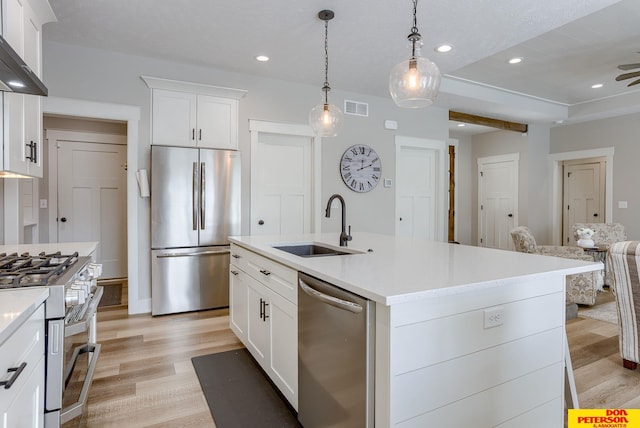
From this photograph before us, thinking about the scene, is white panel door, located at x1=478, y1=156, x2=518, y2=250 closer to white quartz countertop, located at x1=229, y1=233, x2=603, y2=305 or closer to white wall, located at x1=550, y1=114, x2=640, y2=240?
white wall, located at x1=550, y1=114, x2=640, y2=240

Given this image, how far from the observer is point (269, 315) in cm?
210

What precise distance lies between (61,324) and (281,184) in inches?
132

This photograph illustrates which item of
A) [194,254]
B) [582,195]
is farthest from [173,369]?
[582,195]

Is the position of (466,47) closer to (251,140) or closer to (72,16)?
(251,140)

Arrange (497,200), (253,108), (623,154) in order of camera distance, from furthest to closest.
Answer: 1. (497,200)
2. (623,154)
3. (253,108)

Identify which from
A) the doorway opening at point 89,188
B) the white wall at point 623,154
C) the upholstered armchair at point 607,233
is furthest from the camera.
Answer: the white wall at point 623,154

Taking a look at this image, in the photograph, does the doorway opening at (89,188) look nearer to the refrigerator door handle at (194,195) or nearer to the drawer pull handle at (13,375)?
the refrigerator door handle at (194,195)

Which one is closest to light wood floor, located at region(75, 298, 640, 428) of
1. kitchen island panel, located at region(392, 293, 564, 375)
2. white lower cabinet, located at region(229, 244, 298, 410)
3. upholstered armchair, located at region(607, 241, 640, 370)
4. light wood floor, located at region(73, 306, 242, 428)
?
light wood floor, located at region(73, 306, 242, 428)

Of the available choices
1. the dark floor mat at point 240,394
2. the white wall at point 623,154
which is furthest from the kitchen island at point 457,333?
the white wall at point 623,154

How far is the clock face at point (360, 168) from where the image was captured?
189 inches

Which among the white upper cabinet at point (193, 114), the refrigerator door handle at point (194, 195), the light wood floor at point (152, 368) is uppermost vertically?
the white upper cabinet at point (193, 114)

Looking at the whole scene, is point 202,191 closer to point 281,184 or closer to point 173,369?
point 281,184

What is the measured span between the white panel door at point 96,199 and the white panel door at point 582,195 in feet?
26.4

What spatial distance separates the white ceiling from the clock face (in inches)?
32.2
